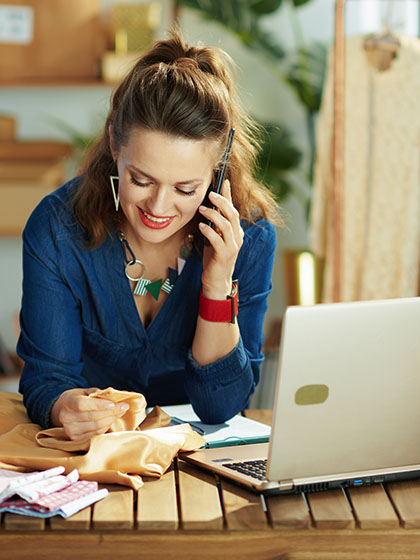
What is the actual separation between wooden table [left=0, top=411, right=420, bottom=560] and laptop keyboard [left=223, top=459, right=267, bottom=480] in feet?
0.20

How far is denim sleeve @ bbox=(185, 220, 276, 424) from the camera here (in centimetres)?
141

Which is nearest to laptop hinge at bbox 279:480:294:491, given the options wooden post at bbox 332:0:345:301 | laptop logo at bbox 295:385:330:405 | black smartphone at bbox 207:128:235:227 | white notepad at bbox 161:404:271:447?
laptop logo at bbox 295:385:330:405

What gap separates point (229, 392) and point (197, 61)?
0.65m

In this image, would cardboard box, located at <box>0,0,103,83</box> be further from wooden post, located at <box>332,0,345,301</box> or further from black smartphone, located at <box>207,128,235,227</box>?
black smartphone, located at <box>207,128,235,227</box>

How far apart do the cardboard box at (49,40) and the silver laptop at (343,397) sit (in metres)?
2.64

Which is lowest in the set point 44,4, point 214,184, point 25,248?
point 25,248

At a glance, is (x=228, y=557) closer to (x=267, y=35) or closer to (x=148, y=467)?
(x=148, y=467)

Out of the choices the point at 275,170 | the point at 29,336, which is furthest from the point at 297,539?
the point at 275,170

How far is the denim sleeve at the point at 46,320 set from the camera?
1.40m

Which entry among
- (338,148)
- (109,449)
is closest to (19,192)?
(338,148)

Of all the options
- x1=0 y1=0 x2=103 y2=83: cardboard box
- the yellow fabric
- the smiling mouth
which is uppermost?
x1=0 y1=0 x2=103 y2=83: cardboard box

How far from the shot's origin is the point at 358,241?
111 inches

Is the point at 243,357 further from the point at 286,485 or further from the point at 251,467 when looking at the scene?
the point at 286,485

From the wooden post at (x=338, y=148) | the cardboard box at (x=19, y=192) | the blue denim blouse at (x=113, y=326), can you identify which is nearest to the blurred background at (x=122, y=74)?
the cardboard box at (x=19, y=192)
